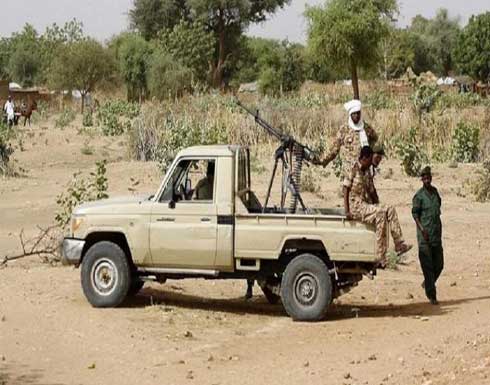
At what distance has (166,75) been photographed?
214 ft

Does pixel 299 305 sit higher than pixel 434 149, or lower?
lower

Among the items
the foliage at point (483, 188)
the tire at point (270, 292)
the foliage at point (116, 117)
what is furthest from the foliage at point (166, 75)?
the tire at point (270, 292)

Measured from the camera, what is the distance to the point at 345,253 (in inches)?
486

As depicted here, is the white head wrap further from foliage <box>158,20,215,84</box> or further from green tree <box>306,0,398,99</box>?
foliage <box>158,20,215,84</box>

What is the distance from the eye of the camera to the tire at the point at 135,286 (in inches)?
523

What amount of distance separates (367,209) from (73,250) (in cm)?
353

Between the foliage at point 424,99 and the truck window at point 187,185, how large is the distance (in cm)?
2189

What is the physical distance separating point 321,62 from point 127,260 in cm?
3777

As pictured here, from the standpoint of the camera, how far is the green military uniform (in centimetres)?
1334

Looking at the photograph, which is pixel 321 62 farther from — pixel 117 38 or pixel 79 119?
pixel 117 38

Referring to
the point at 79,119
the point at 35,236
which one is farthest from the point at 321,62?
the point at 35,236

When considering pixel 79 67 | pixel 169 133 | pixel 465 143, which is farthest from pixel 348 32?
pixel 79 67

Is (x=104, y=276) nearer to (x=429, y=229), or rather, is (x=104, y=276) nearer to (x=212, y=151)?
(x=212, y=151)

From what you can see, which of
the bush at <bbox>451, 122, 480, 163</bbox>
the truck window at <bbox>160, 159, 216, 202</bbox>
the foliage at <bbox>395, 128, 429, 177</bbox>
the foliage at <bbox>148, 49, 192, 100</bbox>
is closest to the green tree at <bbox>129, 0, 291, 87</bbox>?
the foliage at <bbox>148, 49, 192, 100</bbox>
